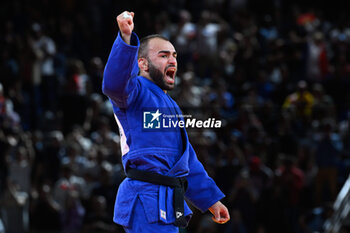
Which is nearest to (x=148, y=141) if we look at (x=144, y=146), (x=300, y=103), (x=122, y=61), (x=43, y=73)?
(x=144, y=146)

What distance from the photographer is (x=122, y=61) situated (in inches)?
149

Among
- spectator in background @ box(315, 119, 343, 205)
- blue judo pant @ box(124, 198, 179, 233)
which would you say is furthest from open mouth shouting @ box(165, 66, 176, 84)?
spectator in background @ box(315, 119, 343, 205)

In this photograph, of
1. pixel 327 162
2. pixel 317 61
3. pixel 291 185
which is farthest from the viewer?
pixel 317 61

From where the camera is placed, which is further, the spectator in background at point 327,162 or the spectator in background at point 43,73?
the spectator in background at point 43,73

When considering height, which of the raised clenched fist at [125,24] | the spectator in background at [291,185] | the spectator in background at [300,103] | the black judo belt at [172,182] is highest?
the raised clenched fist at [125,24]

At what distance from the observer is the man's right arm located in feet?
12.3

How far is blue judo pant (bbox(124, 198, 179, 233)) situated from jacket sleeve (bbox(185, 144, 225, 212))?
1.56ft

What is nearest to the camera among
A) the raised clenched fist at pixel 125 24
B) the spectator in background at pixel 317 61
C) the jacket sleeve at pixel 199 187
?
the raised clenched fist at pixel 125 24

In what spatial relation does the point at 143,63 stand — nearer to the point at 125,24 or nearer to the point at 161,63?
the point at 161,63

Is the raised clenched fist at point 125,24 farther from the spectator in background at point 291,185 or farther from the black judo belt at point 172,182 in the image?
the spectator in background at point 291,185

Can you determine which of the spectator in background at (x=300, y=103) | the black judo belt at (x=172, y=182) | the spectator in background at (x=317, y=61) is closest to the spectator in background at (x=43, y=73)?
the spectator in background at (x=300, y=103)

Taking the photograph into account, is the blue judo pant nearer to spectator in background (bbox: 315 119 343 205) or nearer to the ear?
the ear

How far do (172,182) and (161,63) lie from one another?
0.74m

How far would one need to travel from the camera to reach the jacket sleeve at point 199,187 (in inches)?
176
